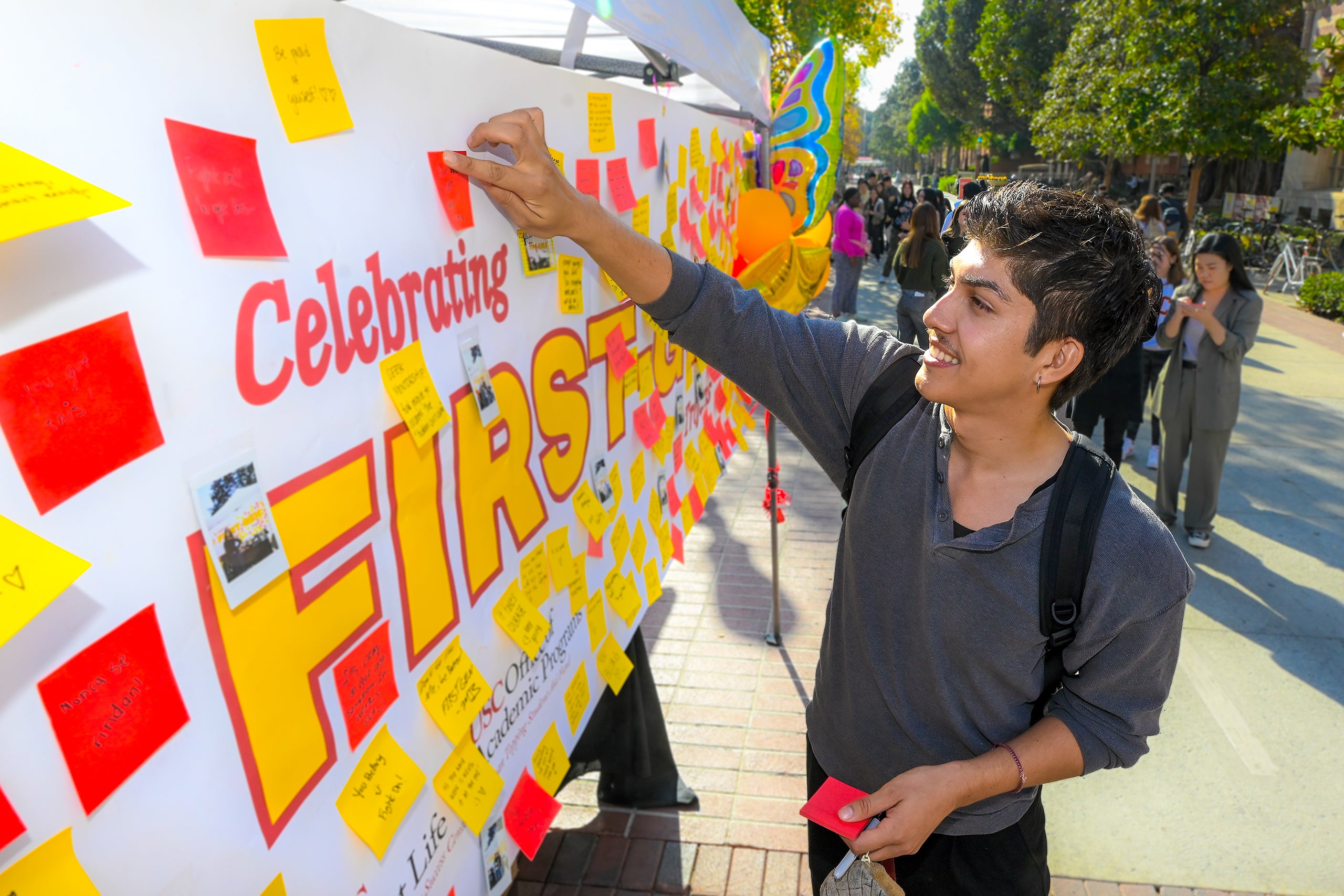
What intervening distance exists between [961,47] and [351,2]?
46.8 metres

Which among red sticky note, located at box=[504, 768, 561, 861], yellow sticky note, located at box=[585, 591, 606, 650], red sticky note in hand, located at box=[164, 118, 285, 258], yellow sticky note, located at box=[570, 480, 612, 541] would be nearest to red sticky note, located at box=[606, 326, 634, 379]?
yellow sticky note, located at box=[570, 480, 612, 541]

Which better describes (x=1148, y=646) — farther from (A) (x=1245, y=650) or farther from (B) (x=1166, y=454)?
(B) (x=1166, y=454)

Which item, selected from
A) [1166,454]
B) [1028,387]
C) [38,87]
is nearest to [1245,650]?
[1166,454]

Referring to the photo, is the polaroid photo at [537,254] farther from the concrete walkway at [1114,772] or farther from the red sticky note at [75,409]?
the concrete walkway at [1114,772]

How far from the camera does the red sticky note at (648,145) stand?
2248 mm

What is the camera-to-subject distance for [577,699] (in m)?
1.93

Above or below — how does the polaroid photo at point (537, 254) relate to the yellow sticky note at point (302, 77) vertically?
below

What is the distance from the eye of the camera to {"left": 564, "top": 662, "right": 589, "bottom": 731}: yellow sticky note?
1.88 m

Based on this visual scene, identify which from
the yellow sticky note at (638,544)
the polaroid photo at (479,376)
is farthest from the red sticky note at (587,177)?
the yellow sticky note at (638,544)

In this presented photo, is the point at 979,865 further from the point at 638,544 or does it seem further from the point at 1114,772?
→ the point at 1114,772

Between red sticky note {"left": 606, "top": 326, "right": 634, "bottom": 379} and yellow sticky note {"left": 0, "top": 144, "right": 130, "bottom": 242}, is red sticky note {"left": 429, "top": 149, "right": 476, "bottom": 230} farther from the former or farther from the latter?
red sticky note {"left": 606, "top": 326, "right": 634, "bottom": 379}

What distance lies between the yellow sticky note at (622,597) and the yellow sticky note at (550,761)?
0.41 m

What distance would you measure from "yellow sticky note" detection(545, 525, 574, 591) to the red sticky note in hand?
932mm

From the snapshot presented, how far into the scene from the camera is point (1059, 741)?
155 centimetres
